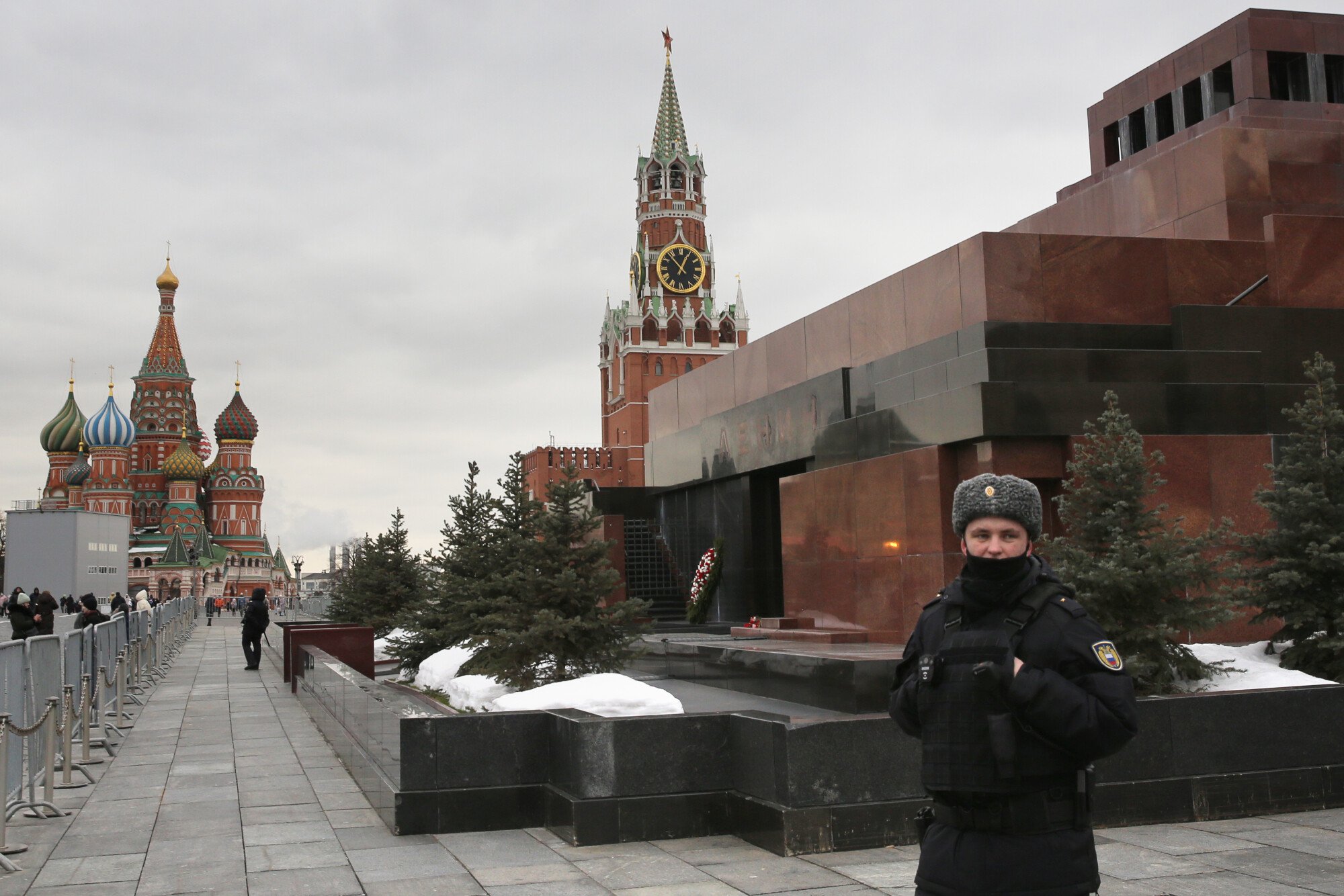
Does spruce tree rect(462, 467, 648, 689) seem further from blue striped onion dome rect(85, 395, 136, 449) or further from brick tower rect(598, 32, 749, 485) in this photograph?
blue striped onion dome rect(85, 395, 136, 449)

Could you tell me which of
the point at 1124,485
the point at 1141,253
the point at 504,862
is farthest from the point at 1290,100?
the point at 504,862

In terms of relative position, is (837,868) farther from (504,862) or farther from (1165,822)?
(1165,822)

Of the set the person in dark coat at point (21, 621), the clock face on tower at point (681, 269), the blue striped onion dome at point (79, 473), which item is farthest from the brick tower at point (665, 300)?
the person in dark coat at point (21, 621)

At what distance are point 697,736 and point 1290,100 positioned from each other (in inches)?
688

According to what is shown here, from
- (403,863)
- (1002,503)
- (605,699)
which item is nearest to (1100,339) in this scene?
(605,699)

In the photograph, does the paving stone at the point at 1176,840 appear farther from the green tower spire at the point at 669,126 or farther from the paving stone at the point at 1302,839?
the green tower spire at the point at 669,126

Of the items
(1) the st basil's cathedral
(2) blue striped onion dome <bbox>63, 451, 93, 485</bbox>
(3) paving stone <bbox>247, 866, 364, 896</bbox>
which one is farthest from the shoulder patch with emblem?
(2) blue striped onion dome <bbox>63, 451, 93, 485</bbox>

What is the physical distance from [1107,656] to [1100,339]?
13.3 m

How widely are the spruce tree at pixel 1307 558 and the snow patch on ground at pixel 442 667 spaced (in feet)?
29.6

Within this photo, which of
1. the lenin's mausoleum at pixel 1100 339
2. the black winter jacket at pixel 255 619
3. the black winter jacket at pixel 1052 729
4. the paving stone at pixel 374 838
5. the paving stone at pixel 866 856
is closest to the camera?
the black winter jacket at pixel 1052 729

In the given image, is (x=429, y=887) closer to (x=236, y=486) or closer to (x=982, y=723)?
(x=982, y=723)

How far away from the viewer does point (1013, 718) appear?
3.48 m

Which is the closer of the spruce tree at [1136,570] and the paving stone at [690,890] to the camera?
the paving stone at [690,890]

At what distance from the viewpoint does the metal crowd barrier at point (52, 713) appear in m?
9.06
